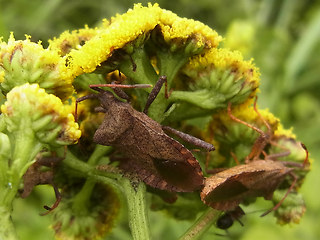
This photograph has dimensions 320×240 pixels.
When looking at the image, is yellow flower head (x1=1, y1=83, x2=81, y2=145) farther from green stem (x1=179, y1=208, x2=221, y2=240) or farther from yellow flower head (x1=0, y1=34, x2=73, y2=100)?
green stem (x1=179, y1=208, x2=221, y2=240)

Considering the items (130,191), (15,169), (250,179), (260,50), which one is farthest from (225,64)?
(260,50)

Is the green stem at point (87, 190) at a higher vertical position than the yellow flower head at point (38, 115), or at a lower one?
higher

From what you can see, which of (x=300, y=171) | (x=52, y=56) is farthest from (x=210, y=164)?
(x=52, y=56)

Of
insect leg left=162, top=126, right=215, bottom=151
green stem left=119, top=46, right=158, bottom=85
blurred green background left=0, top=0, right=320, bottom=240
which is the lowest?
insect leg left=162, top=126, right=215, bottom=151

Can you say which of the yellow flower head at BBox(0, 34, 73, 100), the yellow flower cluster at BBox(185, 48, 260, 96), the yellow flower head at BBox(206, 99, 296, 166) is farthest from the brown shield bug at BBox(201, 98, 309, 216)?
the yellow flower head at BBox(0, 34, 73, 100)

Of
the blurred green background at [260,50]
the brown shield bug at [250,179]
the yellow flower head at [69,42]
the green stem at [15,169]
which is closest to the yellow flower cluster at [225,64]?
the brown shield bug at [250,179]

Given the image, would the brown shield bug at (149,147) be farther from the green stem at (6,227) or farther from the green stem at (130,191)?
the green stem at (6,227)
